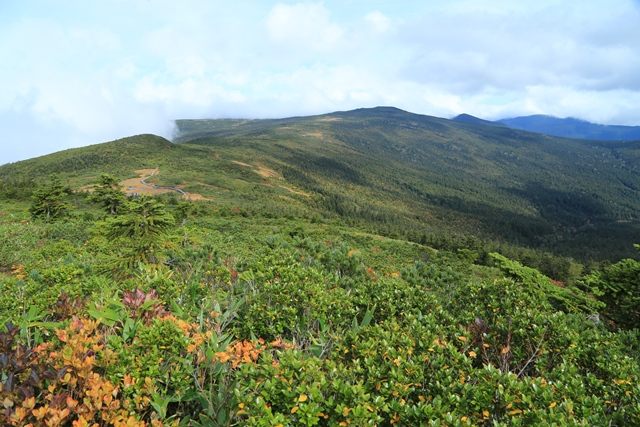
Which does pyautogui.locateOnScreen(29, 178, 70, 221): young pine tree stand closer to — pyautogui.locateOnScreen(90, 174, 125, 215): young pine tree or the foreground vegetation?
pyautogui.locateOnScreen(90, 174, 125, 215): young pine tree

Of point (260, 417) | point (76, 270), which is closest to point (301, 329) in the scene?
point (260, 417)

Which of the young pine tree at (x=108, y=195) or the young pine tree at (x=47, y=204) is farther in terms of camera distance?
the young pine tree at (x=108, y=195)

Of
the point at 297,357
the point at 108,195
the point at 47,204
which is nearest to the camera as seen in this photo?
the point at 297,357

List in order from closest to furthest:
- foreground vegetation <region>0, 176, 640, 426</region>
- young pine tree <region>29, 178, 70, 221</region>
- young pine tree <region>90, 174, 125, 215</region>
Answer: foreground vegetation <region>0, 176, 640, 426</region> → young pine tree <region>29, 178, 70, 221</region> → young pine tree <region>90, 174, 125, 215</region>

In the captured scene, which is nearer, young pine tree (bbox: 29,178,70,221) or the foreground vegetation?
the foreground vegetation

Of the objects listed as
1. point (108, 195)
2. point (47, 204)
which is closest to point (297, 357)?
point (108, 195)

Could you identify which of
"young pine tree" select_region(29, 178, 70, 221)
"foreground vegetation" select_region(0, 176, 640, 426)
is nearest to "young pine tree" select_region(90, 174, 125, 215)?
"young pine tree" select_region(29, 178, 70, 221)

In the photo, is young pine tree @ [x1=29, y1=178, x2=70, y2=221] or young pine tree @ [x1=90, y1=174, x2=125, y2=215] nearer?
young pine tree @ [x1=29, y1=178, x2=70, y2=221]

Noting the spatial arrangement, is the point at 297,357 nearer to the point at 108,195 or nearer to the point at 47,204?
the point at 108,195

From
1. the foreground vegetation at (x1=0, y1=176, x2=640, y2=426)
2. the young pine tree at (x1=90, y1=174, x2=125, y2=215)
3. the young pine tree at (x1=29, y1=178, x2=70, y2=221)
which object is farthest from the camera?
the young pine tree at (x1=90, y1=174, x2=125, y2=215)

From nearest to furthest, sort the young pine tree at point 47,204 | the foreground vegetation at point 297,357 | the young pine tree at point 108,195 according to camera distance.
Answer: the foreground vegetation at point 297,357
the young pine tree at point 47,204
the young pine tree at point 108,195

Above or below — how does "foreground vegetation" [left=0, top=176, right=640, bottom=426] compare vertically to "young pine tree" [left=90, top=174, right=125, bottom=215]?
below

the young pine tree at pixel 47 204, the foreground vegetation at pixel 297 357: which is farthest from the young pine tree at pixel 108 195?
the foreground vegetation at pixel 297 357

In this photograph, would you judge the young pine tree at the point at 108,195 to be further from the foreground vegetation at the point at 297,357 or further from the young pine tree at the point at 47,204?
the foreground vegetation at the point at 297,357
